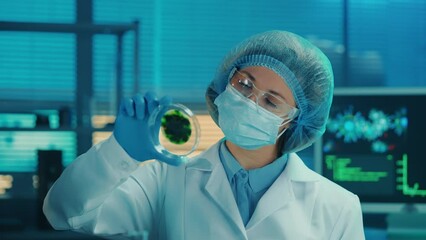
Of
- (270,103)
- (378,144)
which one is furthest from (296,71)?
(378,144)

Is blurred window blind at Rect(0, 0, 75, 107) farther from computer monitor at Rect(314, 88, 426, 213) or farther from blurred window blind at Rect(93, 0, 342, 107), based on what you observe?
computer monitor at Rect(314, 88, 426, 213)

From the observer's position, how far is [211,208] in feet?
4.88

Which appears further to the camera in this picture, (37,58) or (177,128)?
(37,58)

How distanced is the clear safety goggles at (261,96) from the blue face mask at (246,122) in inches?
0.4

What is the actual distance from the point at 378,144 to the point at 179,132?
5.37 feet

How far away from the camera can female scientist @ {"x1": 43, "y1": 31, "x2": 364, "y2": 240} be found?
1.45 meters

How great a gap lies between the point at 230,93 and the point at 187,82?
2367 millimetres

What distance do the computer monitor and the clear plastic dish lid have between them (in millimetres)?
1492

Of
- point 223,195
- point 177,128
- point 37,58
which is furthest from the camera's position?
point 37,58

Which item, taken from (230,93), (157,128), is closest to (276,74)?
(230,93)

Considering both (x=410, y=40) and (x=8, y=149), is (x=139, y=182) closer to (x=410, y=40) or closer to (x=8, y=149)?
(x=8, y=149)

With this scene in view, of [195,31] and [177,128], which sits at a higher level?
[177,128]

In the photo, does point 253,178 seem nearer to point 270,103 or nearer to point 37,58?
point 270,103

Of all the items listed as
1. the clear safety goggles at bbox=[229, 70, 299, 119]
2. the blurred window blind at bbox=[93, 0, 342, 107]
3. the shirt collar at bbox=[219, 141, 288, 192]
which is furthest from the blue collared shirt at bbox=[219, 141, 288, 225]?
the blurred window blind at bbox=[93, 0, 342, 107]
